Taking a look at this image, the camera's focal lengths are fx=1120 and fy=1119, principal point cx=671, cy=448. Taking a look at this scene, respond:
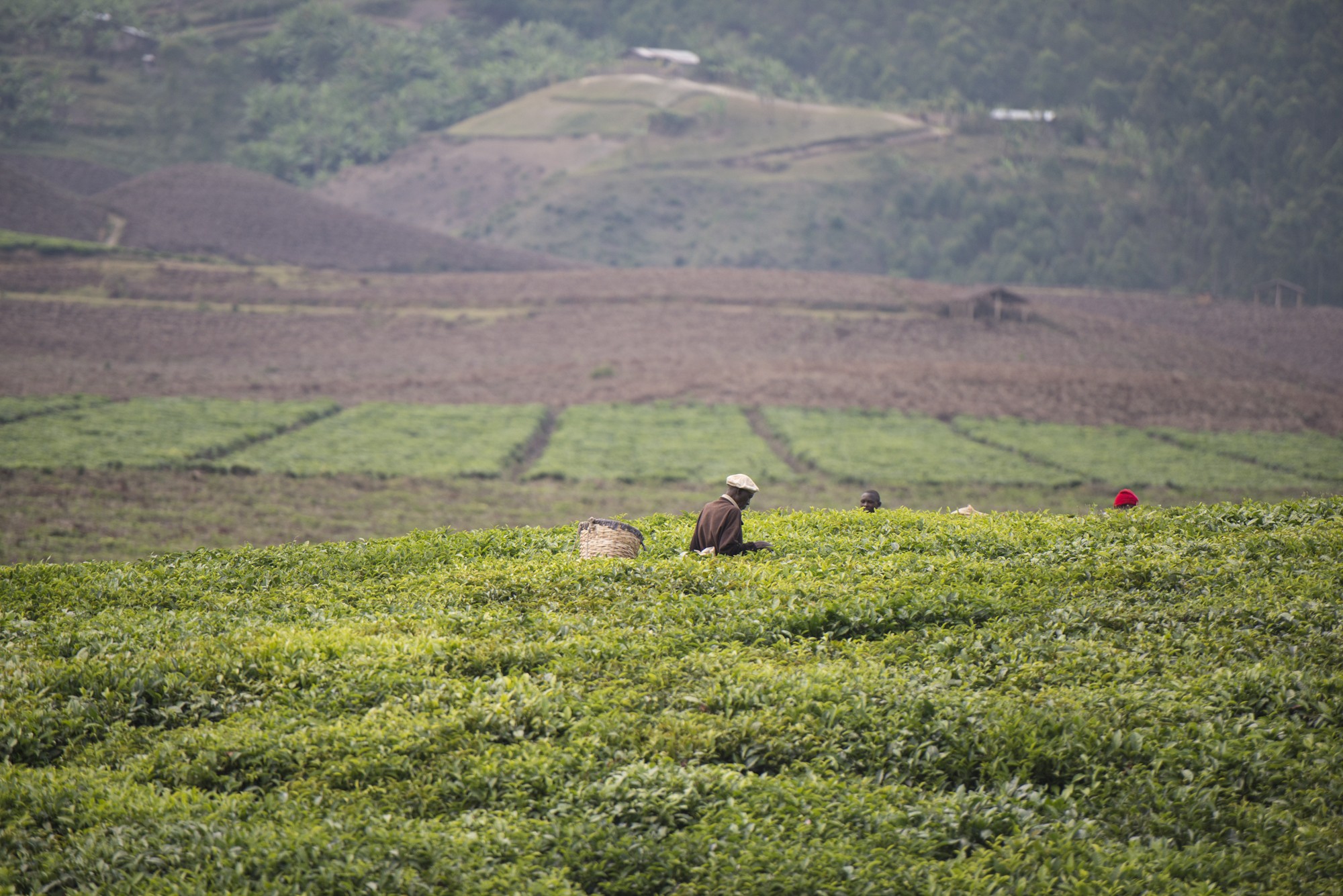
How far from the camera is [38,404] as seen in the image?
5684 cm

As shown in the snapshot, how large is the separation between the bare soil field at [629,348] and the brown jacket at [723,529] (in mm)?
54037

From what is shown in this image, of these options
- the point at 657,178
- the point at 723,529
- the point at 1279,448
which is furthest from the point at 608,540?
the point at 657,178

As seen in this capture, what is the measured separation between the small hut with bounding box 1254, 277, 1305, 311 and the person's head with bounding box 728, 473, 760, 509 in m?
116

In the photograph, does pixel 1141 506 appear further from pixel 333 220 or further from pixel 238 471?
pixel 333 220

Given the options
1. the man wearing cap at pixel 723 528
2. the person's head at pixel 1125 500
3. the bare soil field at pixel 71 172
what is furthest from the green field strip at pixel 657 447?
the bare soil field at pixel 71 172

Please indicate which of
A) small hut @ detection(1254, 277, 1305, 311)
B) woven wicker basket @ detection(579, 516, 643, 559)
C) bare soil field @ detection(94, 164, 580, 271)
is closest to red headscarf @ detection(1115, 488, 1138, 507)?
woven wicker basket @ detection(579, 516, 643, 559)

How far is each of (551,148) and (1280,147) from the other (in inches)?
3962

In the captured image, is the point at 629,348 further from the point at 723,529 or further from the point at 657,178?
the point at 657,178

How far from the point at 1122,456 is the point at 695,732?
169ft

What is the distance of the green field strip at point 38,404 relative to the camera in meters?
53.9

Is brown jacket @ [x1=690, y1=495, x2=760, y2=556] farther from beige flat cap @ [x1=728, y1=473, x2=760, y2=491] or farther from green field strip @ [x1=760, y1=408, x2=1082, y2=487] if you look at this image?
green field strip @ [x1=760, y1=408, x2=1082, y2=487]

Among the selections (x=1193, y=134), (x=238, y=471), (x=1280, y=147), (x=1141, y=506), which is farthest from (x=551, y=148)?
(x=1141, y=506)

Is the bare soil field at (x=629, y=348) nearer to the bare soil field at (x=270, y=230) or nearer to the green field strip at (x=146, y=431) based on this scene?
the green field strip at (x=146, y=431)

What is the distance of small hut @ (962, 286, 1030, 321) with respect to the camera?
93312 millimetres
